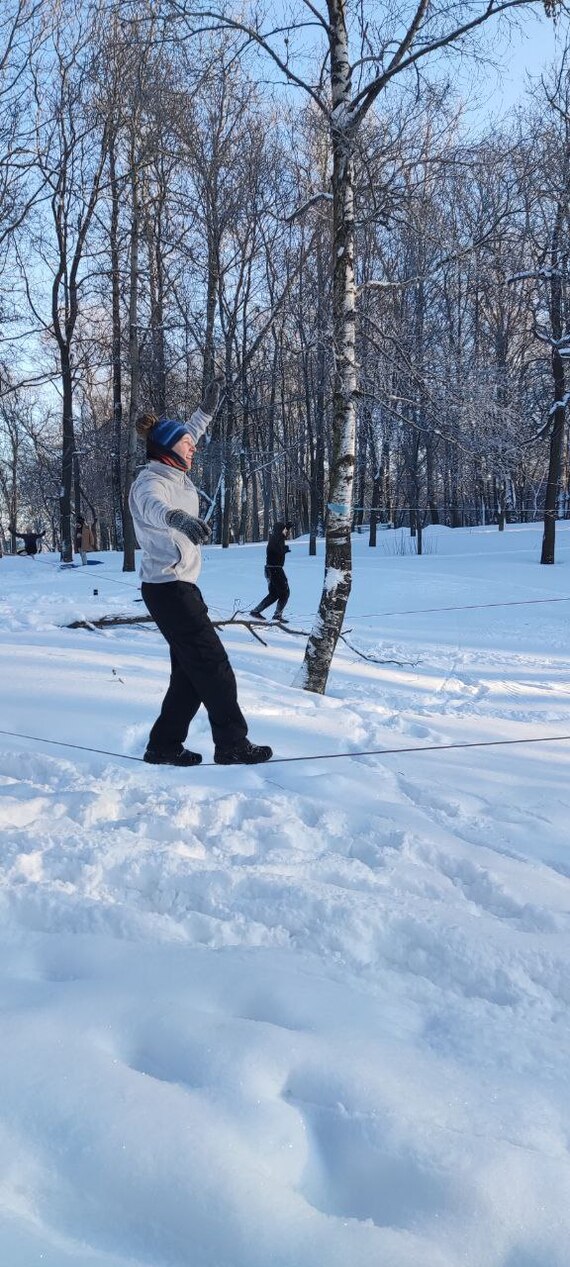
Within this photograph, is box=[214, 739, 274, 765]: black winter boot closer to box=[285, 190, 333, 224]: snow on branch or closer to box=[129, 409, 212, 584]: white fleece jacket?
box=[129, 409, 212, 584]: white fleece jacket

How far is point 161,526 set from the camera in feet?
13.4

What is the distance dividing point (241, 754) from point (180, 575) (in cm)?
106

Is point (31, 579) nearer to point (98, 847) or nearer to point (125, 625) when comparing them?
point (125, 625)

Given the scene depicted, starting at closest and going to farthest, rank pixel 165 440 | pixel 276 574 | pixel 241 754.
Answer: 1. pixel 165 440
2. pixel 241 754
3. pixel 276 574

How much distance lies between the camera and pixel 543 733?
6133mm

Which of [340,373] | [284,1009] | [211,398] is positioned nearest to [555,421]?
[340,373]

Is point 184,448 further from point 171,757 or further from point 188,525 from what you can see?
point 171,757

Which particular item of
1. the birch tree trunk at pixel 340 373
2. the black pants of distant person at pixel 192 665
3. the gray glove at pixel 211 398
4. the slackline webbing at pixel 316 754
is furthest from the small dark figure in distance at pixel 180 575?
the birch tree trunk at pixel 340 373

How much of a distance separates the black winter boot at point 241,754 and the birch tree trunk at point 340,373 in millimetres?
3204

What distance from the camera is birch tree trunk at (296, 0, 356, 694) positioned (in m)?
6.89

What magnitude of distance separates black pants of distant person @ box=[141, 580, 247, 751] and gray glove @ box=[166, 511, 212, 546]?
29 centimetres

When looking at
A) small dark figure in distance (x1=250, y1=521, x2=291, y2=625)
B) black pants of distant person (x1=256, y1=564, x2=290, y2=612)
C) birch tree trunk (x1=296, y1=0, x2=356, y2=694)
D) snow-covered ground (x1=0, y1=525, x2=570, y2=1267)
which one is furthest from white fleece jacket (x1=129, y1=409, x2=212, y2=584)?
black pants of distant person (x1=256, y1=564, x2=290, y2=612)

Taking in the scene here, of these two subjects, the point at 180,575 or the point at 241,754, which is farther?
the point at 241,754

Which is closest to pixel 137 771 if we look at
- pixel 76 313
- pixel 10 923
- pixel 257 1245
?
pixel 10 923
